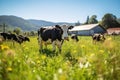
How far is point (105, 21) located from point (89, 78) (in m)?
119

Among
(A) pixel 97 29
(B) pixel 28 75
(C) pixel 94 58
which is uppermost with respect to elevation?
(C) pixel 94 58

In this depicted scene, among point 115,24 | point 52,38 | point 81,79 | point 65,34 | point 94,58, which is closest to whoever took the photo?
point 94,58

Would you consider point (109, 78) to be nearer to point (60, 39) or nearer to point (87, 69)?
point (87, 69)

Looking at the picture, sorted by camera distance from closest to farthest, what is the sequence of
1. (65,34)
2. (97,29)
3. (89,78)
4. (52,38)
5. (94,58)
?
1. (94,58)
2. (89,78)
3. (52,38)
4. (65,34)
5. (97,29)

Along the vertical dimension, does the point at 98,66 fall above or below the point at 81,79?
above

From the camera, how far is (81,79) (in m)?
3.41

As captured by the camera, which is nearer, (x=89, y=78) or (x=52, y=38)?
(x=89, y=78)

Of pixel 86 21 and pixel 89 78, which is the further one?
pixel 86 21

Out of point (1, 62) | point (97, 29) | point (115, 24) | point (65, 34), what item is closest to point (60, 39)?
point (65, 34)

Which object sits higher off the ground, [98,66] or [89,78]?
[98,66]

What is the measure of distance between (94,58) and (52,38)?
10.3 meters

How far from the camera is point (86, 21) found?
538 ft

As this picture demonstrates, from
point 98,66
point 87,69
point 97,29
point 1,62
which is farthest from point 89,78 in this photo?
point 97,29

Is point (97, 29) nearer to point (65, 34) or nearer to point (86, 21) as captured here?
point (86, 21)
